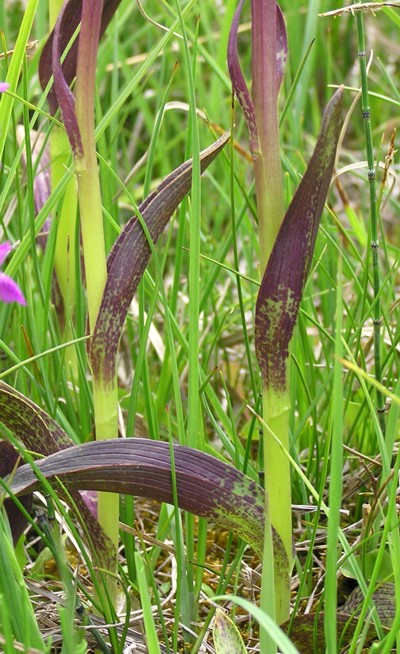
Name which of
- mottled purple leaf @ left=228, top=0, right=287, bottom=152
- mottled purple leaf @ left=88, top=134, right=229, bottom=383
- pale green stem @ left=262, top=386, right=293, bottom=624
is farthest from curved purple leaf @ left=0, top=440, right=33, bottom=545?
mottled purple leaf @ left=228, top=0, right=287, bottom=152

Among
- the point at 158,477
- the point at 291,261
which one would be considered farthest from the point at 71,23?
the point at 158,477

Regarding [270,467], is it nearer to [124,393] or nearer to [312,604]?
[312,604]

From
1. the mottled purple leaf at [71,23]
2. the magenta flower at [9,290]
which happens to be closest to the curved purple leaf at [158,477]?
the magenta flower at [9,290]

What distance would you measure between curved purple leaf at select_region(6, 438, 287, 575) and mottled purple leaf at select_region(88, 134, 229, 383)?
0.09 m

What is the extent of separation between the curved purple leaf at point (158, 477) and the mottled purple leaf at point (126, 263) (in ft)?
0.31

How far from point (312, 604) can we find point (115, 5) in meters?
0.72

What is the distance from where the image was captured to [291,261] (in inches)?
31.7

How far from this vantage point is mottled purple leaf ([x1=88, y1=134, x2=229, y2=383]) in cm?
86

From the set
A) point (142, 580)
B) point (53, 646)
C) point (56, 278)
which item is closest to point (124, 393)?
point (56, 278)

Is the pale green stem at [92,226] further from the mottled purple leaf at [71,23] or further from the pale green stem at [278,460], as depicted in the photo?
the pale green stem at [278,460]

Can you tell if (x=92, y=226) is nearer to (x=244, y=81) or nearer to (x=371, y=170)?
(x=244, y=81)

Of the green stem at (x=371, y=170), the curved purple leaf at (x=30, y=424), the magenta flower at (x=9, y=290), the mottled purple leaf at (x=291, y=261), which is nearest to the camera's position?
the magenta flower at (x=9, y=290)

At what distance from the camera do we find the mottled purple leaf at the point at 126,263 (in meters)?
0.86

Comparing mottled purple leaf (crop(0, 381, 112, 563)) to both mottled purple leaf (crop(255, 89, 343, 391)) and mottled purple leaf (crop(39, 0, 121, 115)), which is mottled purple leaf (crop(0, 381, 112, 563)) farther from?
mottled purple leaf (crop(39, 0, 121, 115))
